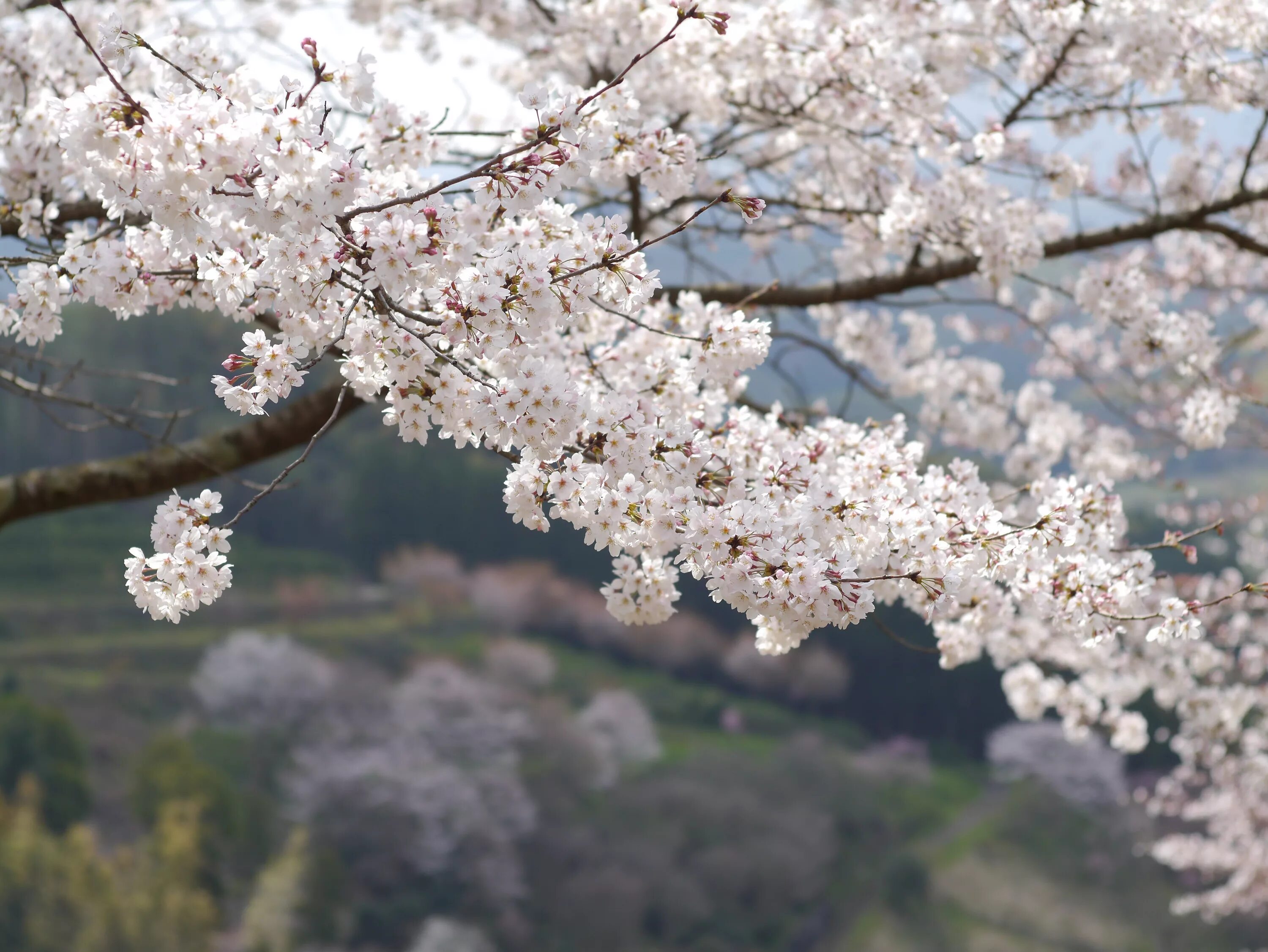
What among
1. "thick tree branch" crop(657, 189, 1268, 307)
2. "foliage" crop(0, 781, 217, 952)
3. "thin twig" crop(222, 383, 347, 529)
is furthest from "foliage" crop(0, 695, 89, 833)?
"thin twig" crop(222, 383, 347, 529)

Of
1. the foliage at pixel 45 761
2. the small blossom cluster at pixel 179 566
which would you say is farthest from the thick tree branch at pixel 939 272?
the foliage at pixel 45 761

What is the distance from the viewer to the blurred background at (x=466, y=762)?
15352 mm

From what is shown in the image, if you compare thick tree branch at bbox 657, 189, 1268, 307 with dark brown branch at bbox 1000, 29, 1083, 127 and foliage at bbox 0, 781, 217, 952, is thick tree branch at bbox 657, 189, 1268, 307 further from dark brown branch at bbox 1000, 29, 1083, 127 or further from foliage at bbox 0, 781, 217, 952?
foliage at bbox 0, 781, 217, 952

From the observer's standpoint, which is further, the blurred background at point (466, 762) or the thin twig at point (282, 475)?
the blurred background at point (466, 762)

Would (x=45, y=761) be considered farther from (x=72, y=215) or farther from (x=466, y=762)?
(x=72, y=215)

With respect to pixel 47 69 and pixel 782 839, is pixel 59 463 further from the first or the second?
pixel 47 69

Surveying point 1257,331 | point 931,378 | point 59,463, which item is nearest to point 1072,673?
point 931,378

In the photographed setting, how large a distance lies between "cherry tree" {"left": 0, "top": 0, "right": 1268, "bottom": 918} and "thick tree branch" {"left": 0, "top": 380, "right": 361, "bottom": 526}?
0.02m

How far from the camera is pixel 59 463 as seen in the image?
20.8m

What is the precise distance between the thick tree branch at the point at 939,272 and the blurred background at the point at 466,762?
11509 mm

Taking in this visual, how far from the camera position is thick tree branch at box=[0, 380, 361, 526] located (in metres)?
4.39

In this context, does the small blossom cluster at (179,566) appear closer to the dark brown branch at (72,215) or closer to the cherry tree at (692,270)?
the cherry tree at (692,270)

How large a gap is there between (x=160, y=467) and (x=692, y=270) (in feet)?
11.3

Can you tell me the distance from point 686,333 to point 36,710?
15844mm
